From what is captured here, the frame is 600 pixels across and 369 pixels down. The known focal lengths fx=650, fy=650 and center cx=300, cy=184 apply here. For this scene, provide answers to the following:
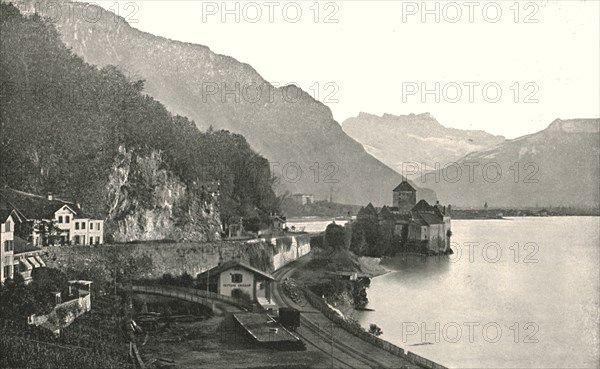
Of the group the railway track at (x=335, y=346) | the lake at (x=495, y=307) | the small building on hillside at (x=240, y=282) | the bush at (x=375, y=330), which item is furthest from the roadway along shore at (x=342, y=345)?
the lake at (x=495, y=307)

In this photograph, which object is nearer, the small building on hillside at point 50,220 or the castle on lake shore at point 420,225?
the small building on hillside at point 50,220

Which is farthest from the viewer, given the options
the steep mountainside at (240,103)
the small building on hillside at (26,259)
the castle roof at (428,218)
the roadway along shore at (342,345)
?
the castle roof at (428,218)

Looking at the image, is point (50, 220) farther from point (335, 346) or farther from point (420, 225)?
point (420, 225)

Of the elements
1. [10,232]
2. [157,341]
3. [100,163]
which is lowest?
[157,341]

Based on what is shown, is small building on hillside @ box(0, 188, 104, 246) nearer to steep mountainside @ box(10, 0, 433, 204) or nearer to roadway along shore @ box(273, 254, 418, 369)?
roadway along shore @ box(273, 254, 418, 369)

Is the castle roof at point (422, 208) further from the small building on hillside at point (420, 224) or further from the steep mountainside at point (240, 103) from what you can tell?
the steep mountainside at point (240, 103)

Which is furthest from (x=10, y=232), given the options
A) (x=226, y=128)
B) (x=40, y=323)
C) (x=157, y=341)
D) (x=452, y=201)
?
(x=452, y=201)

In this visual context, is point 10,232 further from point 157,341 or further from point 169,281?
point 169,281
